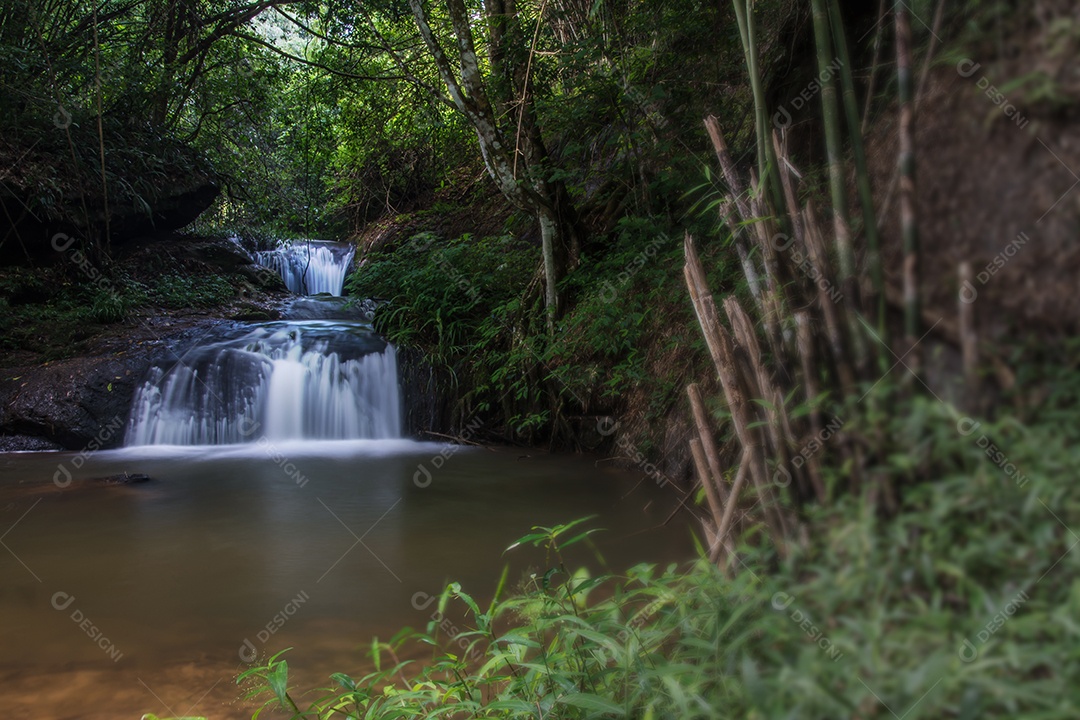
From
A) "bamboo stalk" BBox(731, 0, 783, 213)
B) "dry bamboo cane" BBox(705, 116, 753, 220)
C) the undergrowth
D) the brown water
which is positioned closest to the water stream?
the brown water

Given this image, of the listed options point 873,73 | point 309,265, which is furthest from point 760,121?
point 309,265

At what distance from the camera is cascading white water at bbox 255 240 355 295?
12992 millimetres

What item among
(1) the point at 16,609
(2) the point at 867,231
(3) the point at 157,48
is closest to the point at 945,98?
(2) the point at 867,231

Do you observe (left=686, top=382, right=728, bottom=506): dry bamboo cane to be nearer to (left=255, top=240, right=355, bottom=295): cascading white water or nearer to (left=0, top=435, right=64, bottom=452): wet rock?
(left=0, top=435, right=64, bottom=452): wet rock

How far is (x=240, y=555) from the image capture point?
4.03 meters

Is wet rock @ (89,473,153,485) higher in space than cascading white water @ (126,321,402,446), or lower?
lower

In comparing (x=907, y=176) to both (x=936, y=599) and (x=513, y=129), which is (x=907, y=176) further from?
(x=513, y=129)

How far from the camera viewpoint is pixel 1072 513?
650mm

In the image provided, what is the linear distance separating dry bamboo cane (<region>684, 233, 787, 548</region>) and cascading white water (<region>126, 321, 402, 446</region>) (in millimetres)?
6643

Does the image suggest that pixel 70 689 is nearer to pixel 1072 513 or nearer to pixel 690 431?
pixel 1072 513

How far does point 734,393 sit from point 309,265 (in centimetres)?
1298

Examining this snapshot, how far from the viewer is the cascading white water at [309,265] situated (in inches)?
512

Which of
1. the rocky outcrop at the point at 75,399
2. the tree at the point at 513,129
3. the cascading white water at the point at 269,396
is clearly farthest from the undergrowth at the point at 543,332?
the rocky outcrop at the point at 75,399

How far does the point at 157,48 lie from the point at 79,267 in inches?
126
